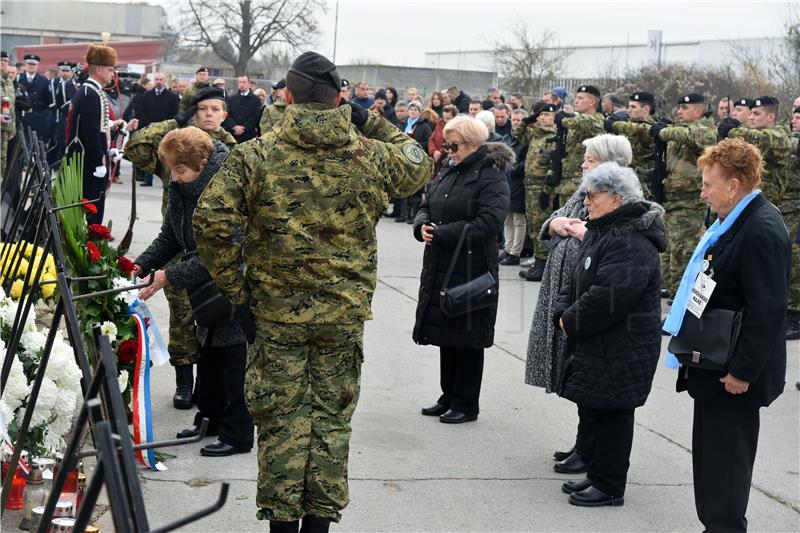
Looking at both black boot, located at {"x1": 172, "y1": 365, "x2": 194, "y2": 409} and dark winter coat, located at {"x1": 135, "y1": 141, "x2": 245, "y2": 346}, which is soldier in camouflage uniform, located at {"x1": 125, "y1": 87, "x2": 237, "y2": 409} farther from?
dark winter coat, located at {"x1": 135, "y1": 141, "x2": 245, "y2": 346}

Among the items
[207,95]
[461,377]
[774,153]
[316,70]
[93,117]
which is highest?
[316,70]

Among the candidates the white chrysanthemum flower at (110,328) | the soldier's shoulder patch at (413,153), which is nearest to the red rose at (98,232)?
the white chrysanthemum flower at (110,328)

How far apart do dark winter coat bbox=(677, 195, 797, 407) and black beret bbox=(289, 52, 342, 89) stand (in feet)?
5.64

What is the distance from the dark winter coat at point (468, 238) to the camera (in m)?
6.40

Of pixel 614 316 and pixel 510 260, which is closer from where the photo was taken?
pixel 614 316

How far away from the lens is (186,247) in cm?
560

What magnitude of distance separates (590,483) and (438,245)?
1.79 m

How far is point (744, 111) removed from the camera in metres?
11.0

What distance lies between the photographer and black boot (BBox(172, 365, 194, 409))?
6496 millimetres

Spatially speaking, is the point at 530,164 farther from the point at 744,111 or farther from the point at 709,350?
the point at 709,350

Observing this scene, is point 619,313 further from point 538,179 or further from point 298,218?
point 538,179

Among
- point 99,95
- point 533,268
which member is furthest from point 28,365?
point 533,268

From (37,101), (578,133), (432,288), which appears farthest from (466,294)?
(37,101)

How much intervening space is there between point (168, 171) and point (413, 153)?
8.26ft
